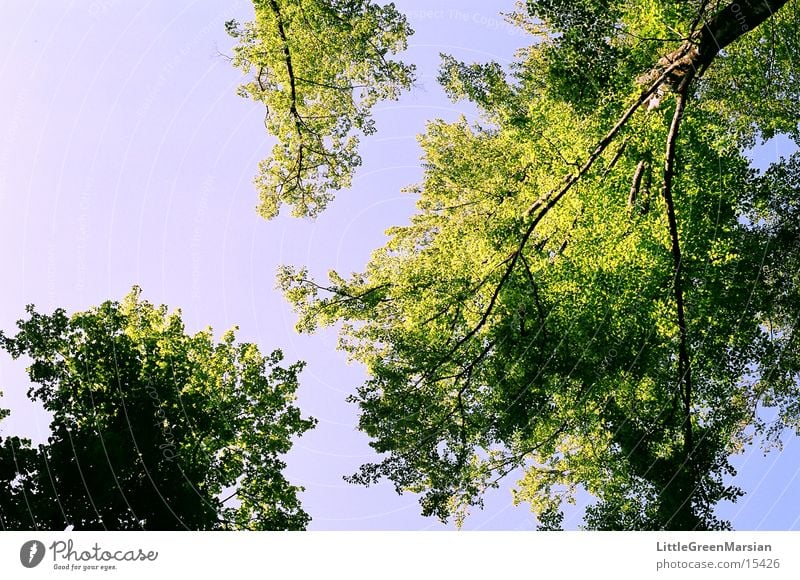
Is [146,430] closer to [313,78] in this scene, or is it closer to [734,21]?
[313,78]

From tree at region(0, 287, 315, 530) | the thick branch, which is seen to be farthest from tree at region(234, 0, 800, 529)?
tree at region(0, 287, 315, 530)

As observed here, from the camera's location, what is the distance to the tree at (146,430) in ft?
46.4

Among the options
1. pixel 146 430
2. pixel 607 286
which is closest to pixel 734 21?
pixel 607 286

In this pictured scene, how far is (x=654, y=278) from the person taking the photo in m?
13.1

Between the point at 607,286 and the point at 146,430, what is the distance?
40.0 ft

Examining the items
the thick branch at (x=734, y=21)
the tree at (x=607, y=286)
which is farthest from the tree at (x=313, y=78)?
the thick branch at (x=734, y=21)

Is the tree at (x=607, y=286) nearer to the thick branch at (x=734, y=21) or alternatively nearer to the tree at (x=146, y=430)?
the thick branch at (x=734, y=21)

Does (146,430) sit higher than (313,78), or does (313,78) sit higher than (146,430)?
(313,78)

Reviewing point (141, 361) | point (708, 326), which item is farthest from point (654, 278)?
point (141, 361)

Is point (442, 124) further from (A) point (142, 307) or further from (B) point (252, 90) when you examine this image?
(A) point (142, 307)

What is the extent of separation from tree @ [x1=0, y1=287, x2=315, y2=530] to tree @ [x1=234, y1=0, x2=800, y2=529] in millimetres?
2793

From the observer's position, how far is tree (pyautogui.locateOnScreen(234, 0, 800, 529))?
1237 cm

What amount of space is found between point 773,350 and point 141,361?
58.4ft

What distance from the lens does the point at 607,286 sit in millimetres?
14062
